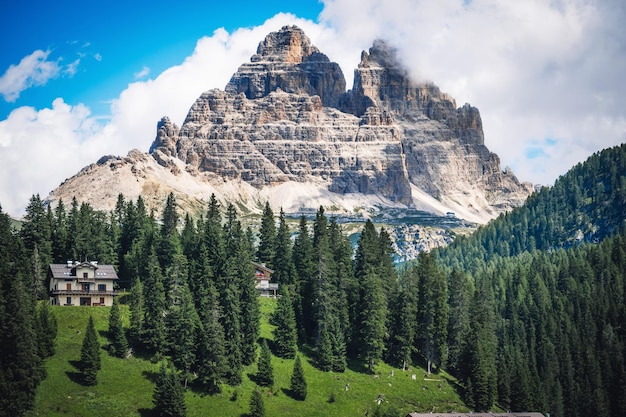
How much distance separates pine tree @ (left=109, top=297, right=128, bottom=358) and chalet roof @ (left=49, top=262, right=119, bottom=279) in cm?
1449

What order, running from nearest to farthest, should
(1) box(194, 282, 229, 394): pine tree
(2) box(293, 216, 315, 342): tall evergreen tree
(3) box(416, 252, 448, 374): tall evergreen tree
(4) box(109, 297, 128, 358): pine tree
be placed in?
(1) box(194, 282, 229, 394): pine tree, (4) box(109, 297, 128, 358): pine tree, (2) box(293, 216, 315, 342): tall evergreen tree, (3) box(416, 252, 448, 374): tall evergreen tree

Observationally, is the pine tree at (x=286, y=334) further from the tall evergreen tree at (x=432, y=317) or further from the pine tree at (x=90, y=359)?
the pine tree at (x=90, y=359)

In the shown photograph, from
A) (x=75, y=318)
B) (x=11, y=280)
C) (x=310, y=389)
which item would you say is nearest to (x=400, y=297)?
(x=310, y=389)

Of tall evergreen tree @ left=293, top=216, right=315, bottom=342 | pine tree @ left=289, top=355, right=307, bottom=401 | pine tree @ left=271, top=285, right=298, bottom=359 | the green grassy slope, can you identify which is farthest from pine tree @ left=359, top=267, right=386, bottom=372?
pine tree @ left=289, top=355, right=307, bottom=401

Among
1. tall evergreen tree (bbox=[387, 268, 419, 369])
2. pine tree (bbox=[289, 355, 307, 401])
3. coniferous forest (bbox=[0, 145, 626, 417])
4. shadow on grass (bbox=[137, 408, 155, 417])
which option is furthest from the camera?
tall evergreen tree (bbox=[387, 268, 419, 369])

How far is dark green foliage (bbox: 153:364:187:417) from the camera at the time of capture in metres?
110

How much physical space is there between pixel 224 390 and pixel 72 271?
32.1 m

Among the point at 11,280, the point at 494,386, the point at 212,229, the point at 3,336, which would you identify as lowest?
the point at 494,386

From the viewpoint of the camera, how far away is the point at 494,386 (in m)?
142

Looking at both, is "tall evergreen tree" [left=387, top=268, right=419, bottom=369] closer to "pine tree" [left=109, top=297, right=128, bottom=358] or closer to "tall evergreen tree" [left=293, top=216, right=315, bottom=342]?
"tall evergreen tree" [left=293, top=216, right=315, bottom=342]

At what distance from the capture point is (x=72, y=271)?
13625 centimetres

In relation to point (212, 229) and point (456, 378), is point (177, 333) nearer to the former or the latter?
point (212, 229)

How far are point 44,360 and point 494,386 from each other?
Answer: 2631 inches

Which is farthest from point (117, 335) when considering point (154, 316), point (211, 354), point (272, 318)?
point (272, 318)
